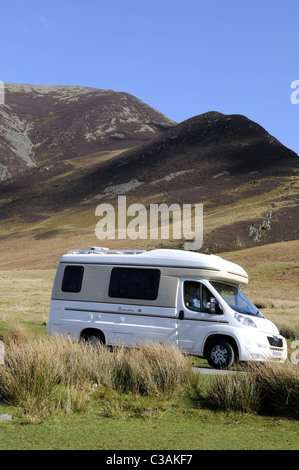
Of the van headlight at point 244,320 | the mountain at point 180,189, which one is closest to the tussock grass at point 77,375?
the van headlight at point 244,320

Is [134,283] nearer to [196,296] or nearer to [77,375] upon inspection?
[196,296]

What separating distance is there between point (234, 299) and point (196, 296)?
3.33ft

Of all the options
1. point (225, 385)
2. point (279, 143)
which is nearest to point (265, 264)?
point (225, 385)

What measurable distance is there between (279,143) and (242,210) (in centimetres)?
5581

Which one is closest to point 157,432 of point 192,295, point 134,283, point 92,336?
point 192,295

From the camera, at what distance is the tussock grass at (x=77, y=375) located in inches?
333

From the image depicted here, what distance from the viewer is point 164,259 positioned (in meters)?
13.9

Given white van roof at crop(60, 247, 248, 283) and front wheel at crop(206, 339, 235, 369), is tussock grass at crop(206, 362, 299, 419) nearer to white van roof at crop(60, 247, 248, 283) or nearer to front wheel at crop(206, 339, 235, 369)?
front wheel at crop(206, 339, 235, 369)

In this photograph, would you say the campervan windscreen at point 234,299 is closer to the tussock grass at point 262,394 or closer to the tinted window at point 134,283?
the tinted window at point 134,283

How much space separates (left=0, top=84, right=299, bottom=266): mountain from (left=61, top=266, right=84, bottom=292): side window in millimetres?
67131

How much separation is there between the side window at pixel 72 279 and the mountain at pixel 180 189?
67.1 meters

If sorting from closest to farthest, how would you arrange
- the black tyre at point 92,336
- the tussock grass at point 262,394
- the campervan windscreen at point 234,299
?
the tussock grass at point 262,394
the campervan windscreen at point 234,299
the black tyre at point 92,336
